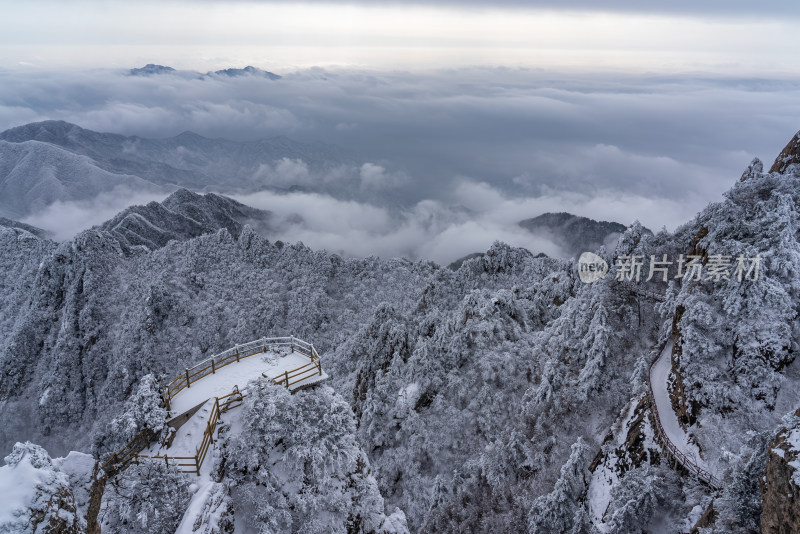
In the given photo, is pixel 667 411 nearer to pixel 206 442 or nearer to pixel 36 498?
pixel 206 442

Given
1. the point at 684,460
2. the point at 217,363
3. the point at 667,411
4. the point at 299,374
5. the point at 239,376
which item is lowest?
the point at 684,460

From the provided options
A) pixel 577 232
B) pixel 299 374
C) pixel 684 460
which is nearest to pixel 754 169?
pixel 684 460

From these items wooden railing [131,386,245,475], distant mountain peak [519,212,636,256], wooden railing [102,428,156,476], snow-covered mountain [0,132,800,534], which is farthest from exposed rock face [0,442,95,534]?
distant mountain peak [519,212,636,256]

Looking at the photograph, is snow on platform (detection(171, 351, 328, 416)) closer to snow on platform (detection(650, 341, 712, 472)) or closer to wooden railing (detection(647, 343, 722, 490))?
wooden railing (detection(647, 343, 722, 490))

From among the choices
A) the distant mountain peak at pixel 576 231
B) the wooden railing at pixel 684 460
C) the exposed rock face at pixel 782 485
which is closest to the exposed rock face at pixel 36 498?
the exposed rock face at pixel 782 485

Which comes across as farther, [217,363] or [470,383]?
[470,383]

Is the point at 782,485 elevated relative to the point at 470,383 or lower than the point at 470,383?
elevated

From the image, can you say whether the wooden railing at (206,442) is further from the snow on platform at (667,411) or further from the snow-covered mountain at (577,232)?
the snow-covered mountain at (577,232)
